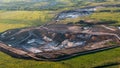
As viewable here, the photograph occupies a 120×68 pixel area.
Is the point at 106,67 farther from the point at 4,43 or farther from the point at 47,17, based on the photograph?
the point at 47,17

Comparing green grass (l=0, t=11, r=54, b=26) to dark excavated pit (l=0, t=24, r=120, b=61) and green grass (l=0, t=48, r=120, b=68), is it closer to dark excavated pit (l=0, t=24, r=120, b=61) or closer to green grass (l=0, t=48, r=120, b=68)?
dark excavated pit (l=0, t=24, r=120, b=61)

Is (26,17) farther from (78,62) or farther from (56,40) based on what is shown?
(78,62)

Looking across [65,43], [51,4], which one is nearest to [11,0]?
[51,4]

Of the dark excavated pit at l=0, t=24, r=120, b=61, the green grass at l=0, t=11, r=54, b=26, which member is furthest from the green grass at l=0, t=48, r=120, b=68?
the green grass at l=0, t=11, r=54, b=26

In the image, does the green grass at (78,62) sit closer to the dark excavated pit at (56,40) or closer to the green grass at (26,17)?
the dark excavated pit at (56,40)

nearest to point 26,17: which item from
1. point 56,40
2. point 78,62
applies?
point 56,40

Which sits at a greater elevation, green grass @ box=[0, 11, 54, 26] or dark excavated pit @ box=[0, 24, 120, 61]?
dark excavated pit @ box=[0, 24, 120, 61]

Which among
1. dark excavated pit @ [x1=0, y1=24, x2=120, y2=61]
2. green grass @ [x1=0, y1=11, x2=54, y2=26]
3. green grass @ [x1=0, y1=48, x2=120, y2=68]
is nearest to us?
green grass @ [x1=0, y1=48, x2=120, y2=68]

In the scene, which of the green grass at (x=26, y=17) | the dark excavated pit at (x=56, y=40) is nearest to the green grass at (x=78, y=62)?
the dark excavated pit at (x=56, y=40)

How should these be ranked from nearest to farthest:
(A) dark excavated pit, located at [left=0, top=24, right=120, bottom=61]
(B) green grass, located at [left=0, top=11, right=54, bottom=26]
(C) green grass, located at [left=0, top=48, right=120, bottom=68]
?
(C) green grass, located at [left=0, top=48, right=120, bottom=68] < (A) dark excavated pit, located at [left=0, top=24, right=120, bottom=61] < (B) green grass, located at [left=0, top=11, right=54, bottom=26]
